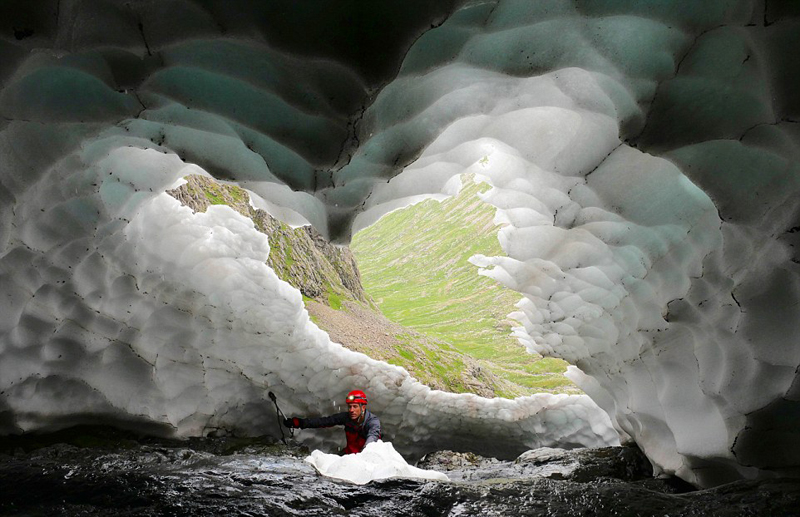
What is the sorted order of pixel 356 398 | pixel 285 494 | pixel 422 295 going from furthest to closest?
pixel 422 295
pixel 356 398
pixel 285 494

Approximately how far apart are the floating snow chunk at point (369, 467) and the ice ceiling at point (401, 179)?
6.65 ft

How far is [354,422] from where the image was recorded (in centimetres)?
741

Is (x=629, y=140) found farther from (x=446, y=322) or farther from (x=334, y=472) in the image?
(x=446, y=322)

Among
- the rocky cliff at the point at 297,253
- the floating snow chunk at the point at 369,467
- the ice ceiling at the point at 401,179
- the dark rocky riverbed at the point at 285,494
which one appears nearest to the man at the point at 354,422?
the ice ceiling at the point at 401,179

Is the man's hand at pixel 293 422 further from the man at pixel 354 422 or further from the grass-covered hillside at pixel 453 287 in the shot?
the grass-covered hillside at pixel 453 287

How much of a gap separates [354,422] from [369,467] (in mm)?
3243

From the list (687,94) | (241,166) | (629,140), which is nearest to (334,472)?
(241,166)

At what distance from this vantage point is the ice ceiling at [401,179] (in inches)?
112

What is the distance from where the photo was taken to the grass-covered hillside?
184 ft

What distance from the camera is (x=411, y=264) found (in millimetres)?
105312

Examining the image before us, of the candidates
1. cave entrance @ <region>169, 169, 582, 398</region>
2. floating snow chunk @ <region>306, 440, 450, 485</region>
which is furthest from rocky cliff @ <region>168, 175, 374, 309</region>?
floating snow chunk @ <region>306, 440, 450, 485</region>

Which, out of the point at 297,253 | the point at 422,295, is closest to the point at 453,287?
the point at 422,295

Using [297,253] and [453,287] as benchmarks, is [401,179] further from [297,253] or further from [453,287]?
[453,287]

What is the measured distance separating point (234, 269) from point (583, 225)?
13.9 ft
